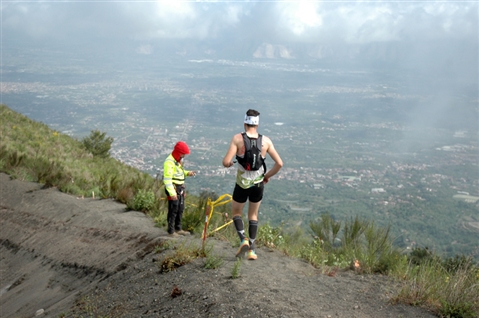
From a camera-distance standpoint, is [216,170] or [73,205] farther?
[216,170]

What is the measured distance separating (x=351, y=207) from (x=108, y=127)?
42751mm

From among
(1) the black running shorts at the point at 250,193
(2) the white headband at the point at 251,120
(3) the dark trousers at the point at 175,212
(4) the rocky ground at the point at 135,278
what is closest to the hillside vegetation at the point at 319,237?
(4) the rocky ground at the point at 135,278

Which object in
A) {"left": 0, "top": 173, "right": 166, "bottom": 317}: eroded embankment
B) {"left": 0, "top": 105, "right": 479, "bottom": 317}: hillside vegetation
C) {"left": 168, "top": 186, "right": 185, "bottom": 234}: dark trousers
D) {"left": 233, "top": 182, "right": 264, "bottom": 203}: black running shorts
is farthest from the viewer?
{"left": 168, "top": 186, "right": 185, "bottom": 234}: dark trousers

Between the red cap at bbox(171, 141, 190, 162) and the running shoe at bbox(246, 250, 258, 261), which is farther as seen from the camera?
the red cap at bbox(171, 141, 190, 162)

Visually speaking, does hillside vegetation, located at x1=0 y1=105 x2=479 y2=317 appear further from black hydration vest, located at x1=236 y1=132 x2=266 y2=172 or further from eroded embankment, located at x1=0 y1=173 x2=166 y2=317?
black hydration vest, located at x1=236 y1=132 x2=266 y2=172

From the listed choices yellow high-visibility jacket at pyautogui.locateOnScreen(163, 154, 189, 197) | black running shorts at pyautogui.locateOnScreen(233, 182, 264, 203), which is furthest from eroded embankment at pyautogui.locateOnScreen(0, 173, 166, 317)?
black running shorts at pyautogui.locateOnScreen(233, 182, 264, 203)

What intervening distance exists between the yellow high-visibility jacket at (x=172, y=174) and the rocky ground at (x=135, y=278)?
802 millimetres

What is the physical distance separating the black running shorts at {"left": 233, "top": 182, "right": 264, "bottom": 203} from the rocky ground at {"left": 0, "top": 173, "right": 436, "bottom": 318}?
796mm

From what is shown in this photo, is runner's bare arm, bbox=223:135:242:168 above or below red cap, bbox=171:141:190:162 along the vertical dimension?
above

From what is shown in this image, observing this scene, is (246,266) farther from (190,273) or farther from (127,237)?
(127,237)

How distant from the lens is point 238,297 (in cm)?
591

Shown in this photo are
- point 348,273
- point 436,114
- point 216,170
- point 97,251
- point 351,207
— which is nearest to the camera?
point 348,273

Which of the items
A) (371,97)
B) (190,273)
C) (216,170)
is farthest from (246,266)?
(371,97)

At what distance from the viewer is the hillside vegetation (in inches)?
244
